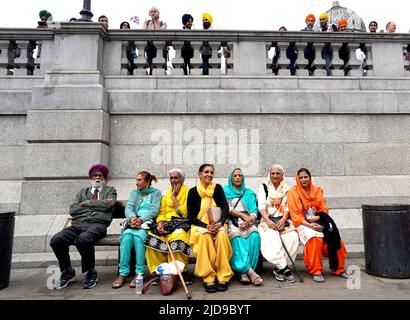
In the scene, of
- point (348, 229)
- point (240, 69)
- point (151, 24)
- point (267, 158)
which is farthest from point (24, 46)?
point (348, 229)

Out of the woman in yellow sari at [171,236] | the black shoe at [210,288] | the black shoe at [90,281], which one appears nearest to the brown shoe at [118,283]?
the black shoe at [90,281]

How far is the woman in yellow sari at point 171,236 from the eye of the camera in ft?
14.1

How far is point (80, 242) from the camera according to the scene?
4254 mm

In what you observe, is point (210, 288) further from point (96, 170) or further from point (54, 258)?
point (54, 258)

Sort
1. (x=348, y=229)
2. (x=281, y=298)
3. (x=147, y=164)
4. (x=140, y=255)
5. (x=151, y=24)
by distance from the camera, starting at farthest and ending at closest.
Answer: (x=151, y=24) → (x=147, y=164) → (x=348, y=229) → (x=140, y=255) → (x=281, y=298)

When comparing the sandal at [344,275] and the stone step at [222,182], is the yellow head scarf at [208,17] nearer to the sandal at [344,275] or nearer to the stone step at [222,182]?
the stone step at [222,182]

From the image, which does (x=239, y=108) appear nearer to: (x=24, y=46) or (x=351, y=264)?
(x=351, y=264)

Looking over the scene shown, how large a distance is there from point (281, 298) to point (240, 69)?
215 inches

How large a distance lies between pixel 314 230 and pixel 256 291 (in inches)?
51.4

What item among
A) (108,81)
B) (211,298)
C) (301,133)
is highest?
(108,81)

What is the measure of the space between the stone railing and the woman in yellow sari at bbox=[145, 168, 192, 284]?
3.90 m

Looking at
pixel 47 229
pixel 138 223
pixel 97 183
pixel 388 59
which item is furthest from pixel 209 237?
pixel 388 59

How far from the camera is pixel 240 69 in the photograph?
7.41 m

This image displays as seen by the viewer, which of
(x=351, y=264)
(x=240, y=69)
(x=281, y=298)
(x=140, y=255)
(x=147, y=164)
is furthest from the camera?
(x=240, y=69)
